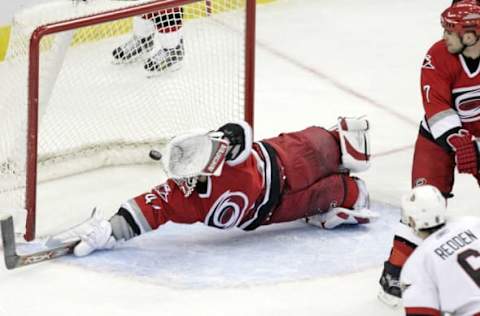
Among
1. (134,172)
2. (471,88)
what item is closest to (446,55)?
(471,88)

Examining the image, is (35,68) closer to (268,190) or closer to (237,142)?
(237,142)

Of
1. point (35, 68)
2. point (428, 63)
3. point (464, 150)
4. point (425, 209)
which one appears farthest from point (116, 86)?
point (425, 209)

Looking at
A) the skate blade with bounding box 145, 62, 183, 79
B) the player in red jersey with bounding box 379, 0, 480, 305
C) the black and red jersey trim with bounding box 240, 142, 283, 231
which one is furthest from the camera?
the skate blade with bounding box 145, 62, 183, 79

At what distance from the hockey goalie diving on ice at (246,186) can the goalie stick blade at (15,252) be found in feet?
0.04

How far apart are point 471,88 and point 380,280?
0.55 m

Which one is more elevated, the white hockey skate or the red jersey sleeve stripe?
Result: the red jersey sleeve stripe

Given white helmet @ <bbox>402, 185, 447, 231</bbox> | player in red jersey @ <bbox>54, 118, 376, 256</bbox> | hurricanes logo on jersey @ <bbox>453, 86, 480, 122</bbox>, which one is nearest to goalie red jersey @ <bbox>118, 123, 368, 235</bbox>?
player in red jersey @ <bbox>54, 118, 376, 256</bbox>

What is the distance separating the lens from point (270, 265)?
3648 mm

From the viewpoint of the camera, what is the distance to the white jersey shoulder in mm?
2896

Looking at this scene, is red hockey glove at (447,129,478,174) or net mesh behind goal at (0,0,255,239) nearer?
red hockey glove at (447,129,478,174)

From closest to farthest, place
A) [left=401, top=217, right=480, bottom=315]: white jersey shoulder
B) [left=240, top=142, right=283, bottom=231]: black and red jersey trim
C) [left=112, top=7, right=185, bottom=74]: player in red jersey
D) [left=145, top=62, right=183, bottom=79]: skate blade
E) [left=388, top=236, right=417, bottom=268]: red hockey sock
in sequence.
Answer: [left=401, top=217, right=480, bottom=315]: white jersey shoulder → [left=388, top=236, right=417, bottom=268]: red hockey sock → [left=240, top=142, right=283, bottom=231]: black and red jersey trim → [left=112, top=7, right=185, bottom=74]: player in red jersey → [left=145, top=62, right=183, bottom=79]: skate blade

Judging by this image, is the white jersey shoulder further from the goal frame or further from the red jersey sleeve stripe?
the goal frame

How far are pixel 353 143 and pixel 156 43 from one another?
2.24 ft

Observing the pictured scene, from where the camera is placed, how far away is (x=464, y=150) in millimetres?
3490
